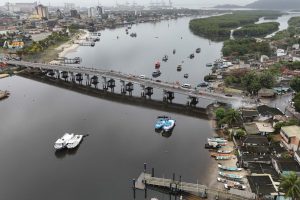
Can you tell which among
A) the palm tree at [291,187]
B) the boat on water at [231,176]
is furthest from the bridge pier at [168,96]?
the palm tree at [291,187]

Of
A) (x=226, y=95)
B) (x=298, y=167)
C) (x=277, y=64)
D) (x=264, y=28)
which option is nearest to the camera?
(x=298, y=167)

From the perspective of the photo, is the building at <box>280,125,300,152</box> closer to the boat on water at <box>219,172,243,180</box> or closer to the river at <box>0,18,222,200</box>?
the boat on water at <box>219,172,243,180</box>

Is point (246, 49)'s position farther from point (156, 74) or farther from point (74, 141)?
point (74, 141)

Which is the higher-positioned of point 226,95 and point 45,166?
point 226,95

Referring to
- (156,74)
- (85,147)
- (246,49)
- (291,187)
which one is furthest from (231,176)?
(246,49)

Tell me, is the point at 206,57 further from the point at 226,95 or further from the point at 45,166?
the point at 45,166

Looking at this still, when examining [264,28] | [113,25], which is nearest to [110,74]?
[264,28]

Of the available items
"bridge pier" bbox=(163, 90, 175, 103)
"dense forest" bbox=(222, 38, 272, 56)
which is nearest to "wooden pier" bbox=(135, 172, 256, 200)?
"bridge pier" bbox=(163, 90, 175, 103)
